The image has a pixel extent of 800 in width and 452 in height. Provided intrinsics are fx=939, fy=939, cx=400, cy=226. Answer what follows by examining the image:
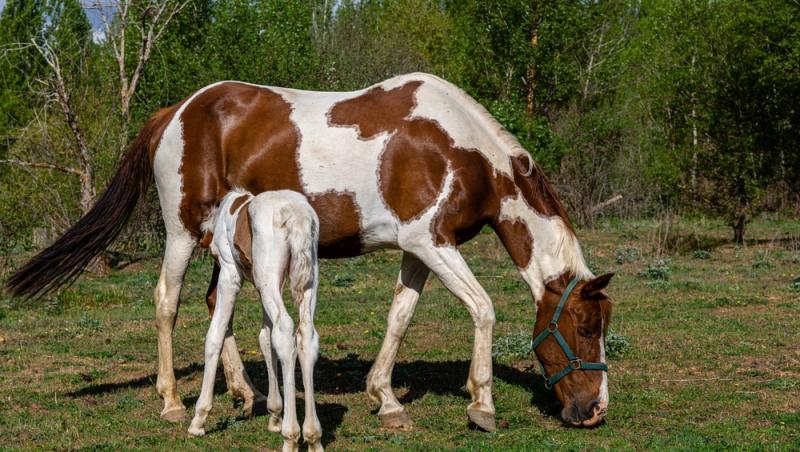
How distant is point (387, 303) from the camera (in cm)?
1343

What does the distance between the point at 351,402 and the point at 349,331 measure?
11.0 feet

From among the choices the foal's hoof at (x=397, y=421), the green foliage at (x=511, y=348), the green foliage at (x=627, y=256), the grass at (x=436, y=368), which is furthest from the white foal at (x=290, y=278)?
the green foliage at (x=627, y=256)

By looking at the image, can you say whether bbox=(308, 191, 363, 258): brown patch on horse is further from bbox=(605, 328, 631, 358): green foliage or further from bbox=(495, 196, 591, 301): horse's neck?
bbox=(605, 328, 631, 358): green foliage

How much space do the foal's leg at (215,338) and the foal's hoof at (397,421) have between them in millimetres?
1338

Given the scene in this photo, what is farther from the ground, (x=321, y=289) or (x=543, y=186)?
(x=543, y=186)

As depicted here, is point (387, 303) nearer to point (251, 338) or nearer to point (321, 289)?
point (321, 289)

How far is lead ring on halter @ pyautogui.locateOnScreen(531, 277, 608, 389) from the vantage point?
268 inches

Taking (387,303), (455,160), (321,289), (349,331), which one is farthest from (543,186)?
(321,289)

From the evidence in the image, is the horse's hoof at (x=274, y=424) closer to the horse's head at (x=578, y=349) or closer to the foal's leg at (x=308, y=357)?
the foal's leg at (x=308, y=357)

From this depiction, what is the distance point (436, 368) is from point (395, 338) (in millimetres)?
1603

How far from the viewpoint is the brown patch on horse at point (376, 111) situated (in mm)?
7355

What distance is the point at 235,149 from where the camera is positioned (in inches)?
298

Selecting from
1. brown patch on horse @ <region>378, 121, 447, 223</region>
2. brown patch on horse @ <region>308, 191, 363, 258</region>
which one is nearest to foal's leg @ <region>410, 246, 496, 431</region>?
brown patch on horse @ <region>378, 121, 447, 223</region>

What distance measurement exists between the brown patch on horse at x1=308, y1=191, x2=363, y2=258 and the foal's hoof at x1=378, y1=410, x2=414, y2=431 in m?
1.38
